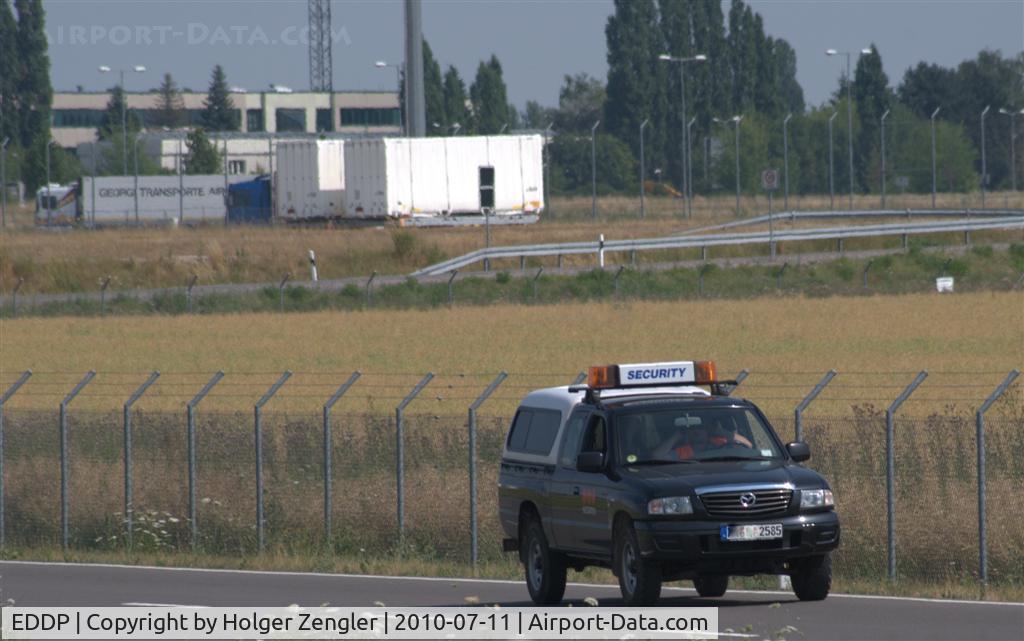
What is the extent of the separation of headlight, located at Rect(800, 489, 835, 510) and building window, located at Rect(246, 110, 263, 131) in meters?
168

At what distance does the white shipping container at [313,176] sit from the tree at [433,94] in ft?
216

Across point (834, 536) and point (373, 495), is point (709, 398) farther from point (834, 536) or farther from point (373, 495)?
point (373, 495)

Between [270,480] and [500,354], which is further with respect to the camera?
[500,354]

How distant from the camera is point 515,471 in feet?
51.6

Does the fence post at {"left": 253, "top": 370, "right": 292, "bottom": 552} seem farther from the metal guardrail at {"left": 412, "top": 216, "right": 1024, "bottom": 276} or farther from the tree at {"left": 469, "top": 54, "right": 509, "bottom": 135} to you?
the tree at {"left": 469, "top": 54, "right": 509, "bottom": 135}

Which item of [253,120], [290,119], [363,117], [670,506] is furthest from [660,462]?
[253,120]

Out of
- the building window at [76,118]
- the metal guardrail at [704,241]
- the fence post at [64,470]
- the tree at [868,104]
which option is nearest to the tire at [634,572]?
the fence post at [64,470]

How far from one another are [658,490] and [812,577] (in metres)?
1.77

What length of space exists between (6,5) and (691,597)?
137515 millimetres

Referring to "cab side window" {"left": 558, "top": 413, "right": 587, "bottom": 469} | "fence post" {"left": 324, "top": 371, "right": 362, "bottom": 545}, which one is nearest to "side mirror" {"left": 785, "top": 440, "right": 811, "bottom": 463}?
"cab side window" {"left": 558, "top": 413, "right": 587, "bottom": 469}

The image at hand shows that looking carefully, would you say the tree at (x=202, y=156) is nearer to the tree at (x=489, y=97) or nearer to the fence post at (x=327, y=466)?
the tree at (x=489, y=97)

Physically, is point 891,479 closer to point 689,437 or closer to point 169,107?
point 689,437

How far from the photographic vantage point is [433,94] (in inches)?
5930

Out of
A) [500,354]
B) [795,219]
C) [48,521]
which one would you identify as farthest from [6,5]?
[48,521]
